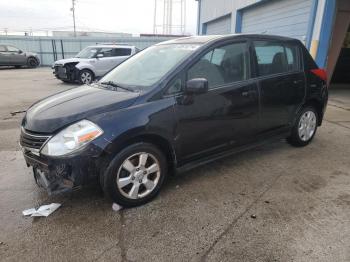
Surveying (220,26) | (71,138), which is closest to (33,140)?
(71,138)

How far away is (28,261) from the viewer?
7.52 ft

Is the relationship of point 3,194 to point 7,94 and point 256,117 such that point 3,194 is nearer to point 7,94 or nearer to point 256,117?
point 256,117

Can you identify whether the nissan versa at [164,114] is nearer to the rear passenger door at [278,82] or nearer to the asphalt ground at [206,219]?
the rear passenger door at [278,82]

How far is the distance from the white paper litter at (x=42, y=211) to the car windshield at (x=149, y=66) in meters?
1.50

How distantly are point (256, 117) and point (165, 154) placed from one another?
137 centimetres

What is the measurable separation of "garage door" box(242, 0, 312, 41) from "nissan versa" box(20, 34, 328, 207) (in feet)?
17.2

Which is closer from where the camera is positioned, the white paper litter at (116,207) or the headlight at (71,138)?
the headlight at (71,138)

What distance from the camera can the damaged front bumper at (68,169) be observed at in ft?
8.53

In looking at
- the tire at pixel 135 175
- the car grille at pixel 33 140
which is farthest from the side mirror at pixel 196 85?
the car grille at pixel 33 140

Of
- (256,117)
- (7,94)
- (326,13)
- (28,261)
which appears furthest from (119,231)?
(7,94)

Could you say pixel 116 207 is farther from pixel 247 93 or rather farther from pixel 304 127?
pixel 304 127

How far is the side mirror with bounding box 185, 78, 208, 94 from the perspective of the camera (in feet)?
9.77

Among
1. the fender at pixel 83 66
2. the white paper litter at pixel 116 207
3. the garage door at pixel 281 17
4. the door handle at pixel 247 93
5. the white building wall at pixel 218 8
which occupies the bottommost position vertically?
the white paper litter at pixel 116 207

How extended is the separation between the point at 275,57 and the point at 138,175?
2.58m
